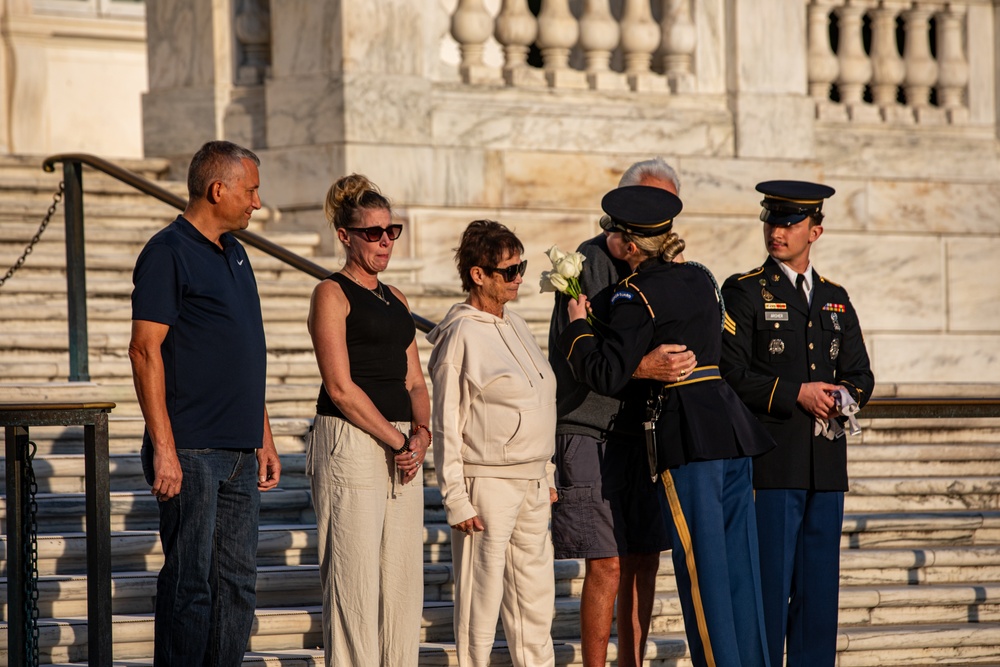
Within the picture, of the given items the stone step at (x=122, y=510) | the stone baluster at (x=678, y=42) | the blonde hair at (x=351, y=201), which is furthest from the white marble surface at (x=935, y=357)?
the blonde hair at (x=351, y=201)

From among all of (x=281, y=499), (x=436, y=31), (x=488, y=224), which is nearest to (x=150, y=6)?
(x=436, y=31)

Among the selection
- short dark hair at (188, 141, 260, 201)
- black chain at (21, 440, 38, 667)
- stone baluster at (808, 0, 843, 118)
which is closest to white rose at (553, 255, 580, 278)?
short dark hair at (188, 141, 260, 201)

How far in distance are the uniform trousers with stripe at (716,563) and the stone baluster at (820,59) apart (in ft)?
23.8

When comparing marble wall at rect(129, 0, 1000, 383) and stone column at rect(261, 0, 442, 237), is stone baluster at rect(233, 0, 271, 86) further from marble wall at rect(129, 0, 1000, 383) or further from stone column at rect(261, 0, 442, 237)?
stone column at rect(261, 0, 442, 237)

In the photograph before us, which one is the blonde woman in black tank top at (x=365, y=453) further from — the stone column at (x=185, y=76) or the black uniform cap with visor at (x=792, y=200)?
the stone column at (x=185, y=76)

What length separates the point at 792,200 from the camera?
6.15 m

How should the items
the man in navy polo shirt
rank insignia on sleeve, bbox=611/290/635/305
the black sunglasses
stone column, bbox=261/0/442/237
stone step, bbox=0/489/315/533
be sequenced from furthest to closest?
stone column, bbox=261/0/442/237 < stone step, bbox=0/489/315/533 < the black sunglasses < rank insignia on sleeve, bbox=611/290/635/305 < the man in navy polo shirt

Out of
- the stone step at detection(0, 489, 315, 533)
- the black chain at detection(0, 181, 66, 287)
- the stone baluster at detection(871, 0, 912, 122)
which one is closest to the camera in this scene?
the stone step at detection(0, 489, 315, 533)

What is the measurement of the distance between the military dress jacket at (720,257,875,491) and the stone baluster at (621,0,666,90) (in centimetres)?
568

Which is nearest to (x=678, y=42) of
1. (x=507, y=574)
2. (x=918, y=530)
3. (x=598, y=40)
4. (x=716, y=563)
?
(x=598, y=40)

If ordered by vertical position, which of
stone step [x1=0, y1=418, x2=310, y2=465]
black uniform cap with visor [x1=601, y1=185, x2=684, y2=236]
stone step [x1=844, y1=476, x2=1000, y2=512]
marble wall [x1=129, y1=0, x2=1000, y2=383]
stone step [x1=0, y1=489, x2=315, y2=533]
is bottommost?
stone step [x1=844, y1=476, x2=1000, y2=512]

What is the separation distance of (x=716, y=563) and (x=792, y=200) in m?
1.35

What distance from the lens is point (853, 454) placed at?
8.76 m

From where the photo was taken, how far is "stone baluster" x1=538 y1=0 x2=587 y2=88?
11391mm
